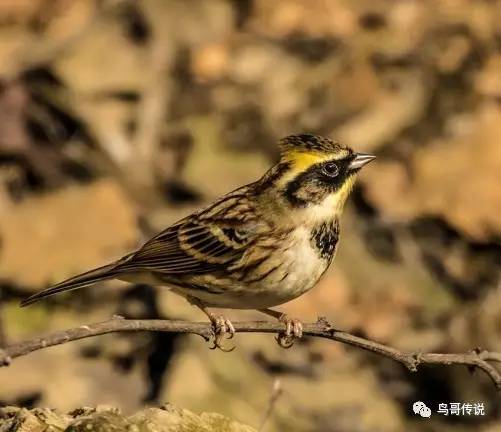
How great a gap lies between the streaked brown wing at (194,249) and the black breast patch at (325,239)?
0.32 metres

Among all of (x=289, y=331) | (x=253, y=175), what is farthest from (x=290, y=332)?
(x=253, y=175)

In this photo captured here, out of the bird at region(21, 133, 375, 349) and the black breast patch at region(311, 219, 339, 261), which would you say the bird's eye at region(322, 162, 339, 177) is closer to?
the bird at region(21, 133, 375, 349)

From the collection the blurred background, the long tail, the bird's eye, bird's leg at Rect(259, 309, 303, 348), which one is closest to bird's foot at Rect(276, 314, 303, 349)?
bird's leg at Rect(259, 309, 303, 348)

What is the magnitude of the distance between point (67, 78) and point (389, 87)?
96.8 inches

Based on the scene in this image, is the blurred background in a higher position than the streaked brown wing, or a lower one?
higher

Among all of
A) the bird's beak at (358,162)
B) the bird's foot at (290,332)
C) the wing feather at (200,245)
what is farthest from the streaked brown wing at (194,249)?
the bird's beak at (358,162)

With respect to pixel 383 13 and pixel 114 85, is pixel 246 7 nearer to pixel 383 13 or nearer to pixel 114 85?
pixel 383 13

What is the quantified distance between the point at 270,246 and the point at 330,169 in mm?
421

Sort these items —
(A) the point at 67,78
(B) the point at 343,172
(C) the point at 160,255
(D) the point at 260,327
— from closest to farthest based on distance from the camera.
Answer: (D) the point at 260,327, (B) the point at 343,172, (C) the point at 160,255, (A) the point at 67,78

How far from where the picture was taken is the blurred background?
283 inches

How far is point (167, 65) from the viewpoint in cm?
1011

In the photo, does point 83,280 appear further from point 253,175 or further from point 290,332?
point 253,175

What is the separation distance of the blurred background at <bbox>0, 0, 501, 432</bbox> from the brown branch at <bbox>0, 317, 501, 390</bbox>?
2469 millimetres

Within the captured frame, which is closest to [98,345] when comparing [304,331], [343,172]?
[343,172]
